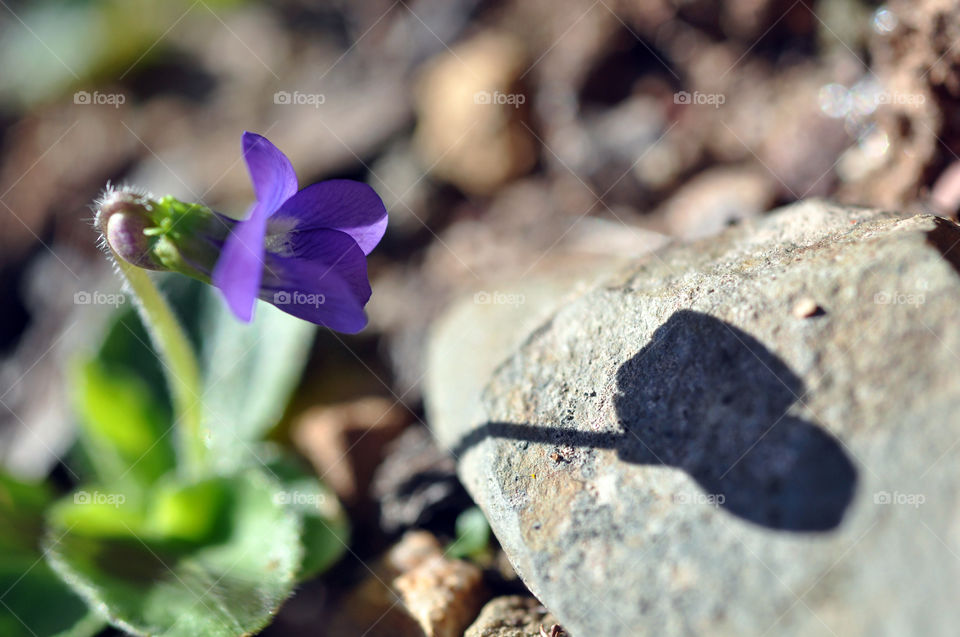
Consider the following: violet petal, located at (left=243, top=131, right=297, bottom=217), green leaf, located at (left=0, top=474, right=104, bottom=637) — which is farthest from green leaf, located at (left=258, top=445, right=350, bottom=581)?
violet petal, located at (left=243, top=131, right=297, bottom=217)

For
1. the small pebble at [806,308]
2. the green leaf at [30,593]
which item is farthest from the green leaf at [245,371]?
the small pebble at [806,308]

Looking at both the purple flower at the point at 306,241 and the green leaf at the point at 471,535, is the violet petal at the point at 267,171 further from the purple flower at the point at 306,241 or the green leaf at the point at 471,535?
the green leaf at the point at 471,535

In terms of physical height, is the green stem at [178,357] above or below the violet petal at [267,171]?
below

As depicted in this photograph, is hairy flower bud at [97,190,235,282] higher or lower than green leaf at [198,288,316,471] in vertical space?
higher

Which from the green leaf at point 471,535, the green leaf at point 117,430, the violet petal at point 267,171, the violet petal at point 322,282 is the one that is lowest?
the green leaf at point 471,535

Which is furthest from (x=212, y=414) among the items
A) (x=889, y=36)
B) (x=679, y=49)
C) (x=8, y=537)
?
(x=889, y=36)

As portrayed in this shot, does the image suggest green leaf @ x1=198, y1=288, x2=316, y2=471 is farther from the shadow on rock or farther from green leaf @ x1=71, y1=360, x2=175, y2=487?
the shadow on rock

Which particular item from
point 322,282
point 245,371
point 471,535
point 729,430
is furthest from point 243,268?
point 245,371
